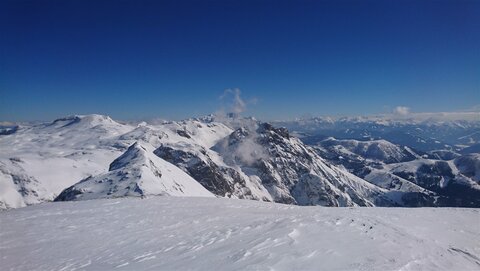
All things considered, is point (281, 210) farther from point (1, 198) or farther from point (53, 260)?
point (1, 198)

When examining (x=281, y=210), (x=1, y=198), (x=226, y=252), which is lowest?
(x=1, y=198)

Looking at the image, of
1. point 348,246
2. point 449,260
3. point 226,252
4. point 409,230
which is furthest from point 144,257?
point 409,230

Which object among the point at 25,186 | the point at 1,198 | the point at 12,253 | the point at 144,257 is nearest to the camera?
the point at 144,257

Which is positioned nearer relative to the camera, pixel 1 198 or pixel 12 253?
pixel 12 253

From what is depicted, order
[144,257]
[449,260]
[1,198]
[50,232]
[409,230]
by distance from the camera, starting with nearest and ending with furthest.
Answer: [449,260], [144,257], [409,230], [50,232], [1,198]

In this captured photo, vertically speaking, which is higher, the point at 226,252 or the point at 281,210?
the point at 226,252

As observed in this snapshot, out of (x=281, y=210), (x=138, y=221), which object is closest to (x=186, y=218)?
(x=138, y=221)
